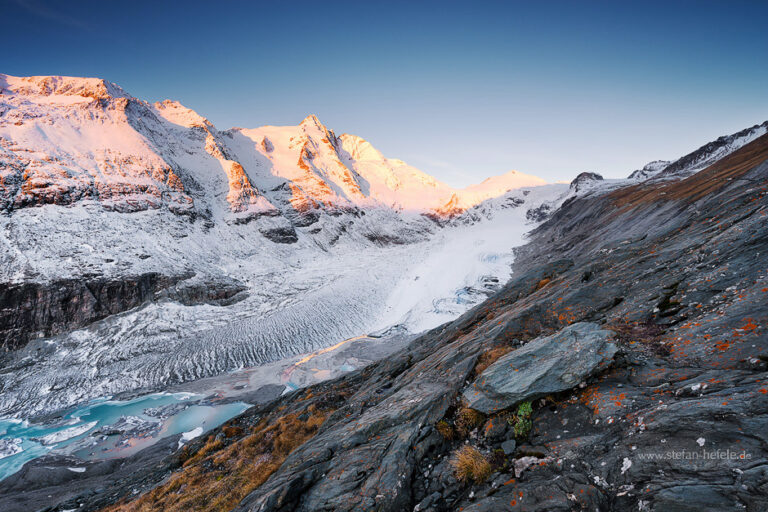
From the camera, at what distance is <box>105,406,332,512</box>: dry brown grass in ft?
35.2

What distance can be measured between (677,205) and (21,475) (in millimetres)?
71145

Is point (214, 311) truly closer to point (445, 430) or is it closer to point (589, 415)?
point (445, 430)

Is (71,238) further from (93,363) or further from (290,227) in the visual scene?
(290,227)

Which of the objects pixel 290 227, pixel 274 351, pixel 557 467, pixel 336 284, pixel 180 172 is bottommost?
pixel 274 351

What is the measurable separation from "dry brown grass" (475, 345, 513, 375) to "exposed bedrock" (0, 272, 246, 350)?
7576 centimetres

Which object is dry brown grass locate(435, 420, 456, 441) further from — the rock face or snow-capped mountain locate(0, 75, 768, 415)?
snow-capped mountain locate(0, 75, 768, 415)

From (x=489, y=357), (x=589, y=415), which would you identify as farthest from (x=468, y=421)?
(x=489, y=357)

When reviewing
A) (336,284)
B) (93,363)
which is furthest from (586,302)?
(336,284)

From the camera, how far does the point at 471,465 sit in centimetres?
545

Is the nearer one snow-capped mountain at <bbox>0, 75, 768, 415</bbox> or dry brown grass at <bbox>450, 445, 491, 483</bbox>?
dry brown grass at <bbox>450, 445, 491, 483</bbox>

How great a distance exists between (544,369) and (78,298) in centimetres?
8412

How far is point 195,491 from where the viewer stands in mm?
11781

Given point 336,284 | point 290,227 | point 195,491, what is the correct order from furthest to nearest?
1. point 290,227
2. point 336,284
3. point 195,491

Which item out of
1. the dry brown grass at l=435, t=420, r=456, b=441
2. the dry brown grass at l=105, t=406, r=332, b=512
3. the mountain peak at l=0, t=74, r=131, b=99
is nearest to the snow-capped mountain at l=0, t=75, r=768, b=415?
the mountain peak at l=0, t=74, r=131, b=99
